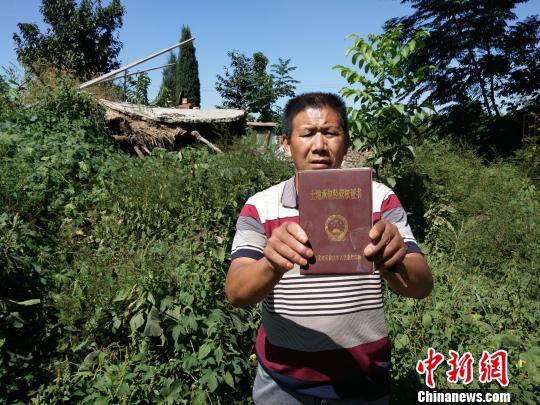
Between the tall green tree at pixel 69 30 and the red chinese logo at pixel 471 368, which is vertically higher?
the tall green tree at pixel 69 30

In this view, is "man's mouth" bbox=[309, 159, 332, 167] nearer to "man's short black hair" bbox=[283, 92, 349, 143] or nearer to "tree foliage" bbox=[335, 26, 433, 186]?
"man's short black hair" bbox=[283, 92, 349, 143]

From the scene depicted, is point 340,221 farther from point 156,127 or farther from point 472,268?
point 156,127

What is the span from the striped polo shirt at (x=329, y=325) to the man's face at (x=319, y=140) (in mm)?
195

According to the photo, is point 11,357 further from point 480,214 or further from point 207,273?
point 480,214

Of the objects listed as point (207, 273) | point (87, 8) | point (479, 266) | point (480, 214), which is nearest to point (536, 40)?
point (480, 214)

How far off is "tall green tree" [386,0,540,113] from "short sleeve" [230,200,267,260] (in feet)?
27.0

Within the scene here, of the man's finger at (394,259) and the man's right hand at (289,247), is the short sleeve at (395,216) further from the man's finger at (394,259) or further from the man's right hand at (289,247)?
the man's right hand at (289,247)

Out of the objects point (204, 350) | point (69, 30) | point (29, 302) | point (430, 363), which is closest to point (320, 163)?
point (204, 350)

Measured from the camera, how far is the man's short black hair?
164 centimetres

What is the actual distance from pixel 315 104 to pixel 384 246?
26.4 inches

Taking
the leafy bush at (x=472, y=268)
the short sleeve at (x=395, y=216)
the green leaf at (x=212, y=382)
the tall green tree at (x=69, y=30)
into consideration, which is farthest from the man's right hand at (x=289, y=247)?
the tall green tree at (x=69, y=30)
